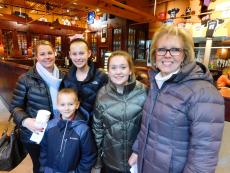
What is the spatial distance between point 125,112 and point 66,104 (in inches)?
18.7

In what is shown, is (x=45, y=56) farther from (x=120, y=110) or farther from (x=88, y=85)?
(x=120, y=110)

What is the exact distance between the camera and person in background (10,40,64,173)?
167 centimetres

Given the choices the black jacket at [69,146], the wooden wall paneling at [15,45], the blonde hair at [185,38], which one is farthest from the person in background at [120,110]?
the wooden wall paneling at [15,45]

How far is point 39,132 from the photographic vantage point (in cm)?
153

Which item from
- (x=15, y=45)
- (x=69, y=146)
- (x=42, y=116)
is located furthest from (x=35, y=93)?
(x=15, y=45)

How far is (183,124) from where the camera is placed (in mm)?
1000

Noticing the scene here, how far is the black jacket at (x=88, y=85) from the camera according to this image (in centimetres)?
171

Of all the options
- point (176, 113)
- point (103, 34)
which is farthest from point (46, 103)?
point (103, 34)

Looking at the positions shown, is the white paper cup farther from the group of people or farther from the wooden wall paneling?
the wooden wall paneling

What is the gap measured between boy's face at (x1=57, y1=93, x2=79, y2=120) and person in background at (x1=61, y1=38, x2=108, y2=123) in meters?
0.15

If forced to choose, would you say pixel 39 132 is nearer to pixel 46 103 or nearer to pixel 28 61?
pixel 46 103

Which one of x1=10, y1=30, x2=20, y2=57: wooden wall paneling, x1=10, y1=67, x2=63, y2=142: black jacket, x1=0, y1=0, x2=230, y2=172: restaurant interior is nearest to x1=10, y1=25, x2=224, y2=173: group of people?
x1=10, y1=67, x2=63, y2=142: black jacket

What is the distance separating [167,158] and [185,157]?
9 centimetres

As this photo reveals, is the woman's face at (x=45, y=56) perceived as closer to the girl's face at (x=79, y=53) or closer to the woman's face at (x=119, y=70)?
the girl's face at (x=79, y=53)
